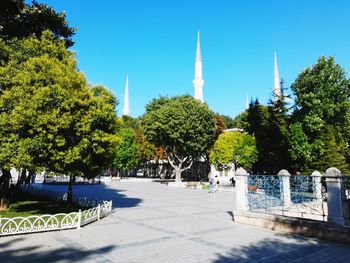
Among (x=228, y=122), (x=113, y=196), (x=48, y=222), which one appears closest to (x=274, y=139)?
(x=113, y=196)

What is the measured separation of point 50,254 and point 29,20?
13.3 meters

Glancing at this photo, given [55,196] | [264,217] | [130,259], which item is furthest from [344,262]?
[55,196]

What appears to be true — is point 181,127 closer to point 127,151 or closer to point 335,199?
point 127,151

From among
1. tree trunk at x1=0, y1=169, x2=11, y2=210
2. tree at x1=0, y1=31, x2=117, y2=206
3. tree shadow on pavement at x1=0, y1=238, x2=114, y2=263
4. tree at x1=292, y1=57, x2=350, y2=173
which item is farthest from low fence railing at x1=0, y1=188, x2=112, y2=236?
tree at x1=292, y1=57, x2=350, y2=173

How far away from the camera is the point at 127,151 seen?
2146 inches

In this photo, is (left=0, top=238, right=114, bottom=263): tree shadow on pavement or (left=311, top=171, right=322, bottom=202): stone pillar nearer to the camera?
(left=0, top=238, right=114, bottom=263): tree shadow on pavement

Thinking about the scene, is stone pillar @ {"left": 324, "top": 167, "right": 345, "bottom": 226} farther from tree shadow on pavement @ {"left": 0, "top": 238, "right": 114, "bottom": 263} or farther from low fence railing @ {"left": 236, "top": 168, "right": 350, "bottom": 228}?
tree shadow on pavement @ {"left": 0, "top": 238, "right": 114, "bottom": 263}

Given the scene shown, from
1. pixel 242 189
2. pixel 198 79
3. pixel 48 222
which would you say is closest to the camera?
pixel 48 222

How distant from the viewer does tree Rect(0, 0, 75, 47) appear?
50.5 ft

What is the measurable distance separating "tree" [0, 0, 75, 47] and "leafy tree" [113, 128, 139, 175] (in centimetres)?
3607

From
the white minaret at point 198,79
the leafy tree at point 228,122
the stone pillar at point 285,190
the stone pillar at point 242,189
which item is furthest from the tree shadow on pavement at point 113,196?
the leafy tree at point 228,122

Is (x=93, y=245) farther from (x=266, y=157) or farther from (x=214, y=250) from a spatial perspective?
(x=266, y=157)

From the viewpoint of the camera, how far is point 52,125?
1176 cm

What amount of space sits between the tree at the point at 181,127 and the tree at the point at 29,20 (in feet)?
72.0
